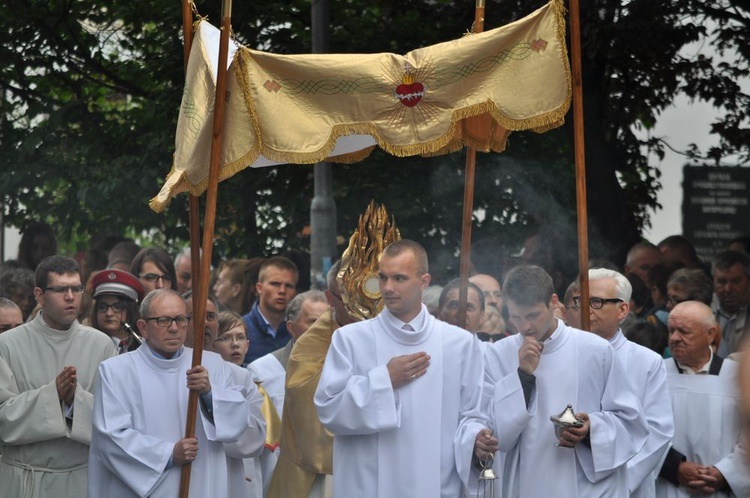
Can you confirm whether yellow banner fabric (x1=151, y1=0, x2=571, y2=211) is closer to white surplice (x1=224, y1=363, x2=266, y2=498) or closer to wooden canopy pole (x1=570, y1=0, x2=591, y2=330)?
wooden canopy pole (x1=570, y1=0, x2=591, y2=330)

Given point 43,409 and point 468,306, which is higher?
point 468,306

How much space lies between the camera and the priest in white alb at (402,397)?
6996 millimetres

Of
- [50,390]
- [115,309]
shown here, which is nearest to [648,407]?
[50,390]

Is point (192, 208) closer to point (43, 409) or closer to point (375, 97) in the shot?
point (375, 97)

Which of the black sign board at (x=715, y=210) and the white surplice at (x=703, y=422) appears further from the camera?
the black sign board at (x=715, y=210)

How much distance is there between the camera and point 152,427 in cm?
758

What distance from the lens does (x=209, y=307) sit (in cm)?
844

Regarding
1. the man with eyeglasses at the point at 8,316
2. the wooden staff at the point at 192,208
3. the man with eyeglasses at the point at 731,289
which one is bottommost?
the man with eyeglasses at the point at 8,316

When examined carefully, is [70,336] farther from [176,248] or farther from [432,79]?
[176,248]

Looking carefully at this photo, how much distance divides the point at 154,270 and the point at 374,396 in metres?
3.35

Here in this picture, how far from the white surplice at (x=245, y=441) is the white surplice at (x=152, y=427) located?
13 centimetres

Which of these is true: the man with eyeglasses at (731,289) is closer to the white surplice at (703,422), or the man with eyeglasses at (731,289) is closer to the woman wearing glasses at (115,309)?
the white surplice at (703,422)

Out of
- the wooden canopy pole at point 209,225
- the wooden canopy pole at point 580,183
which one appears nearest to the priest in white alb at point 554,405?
the wooden canopy pole at point 580,183

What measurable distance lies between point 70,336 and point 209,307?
2.61ft
